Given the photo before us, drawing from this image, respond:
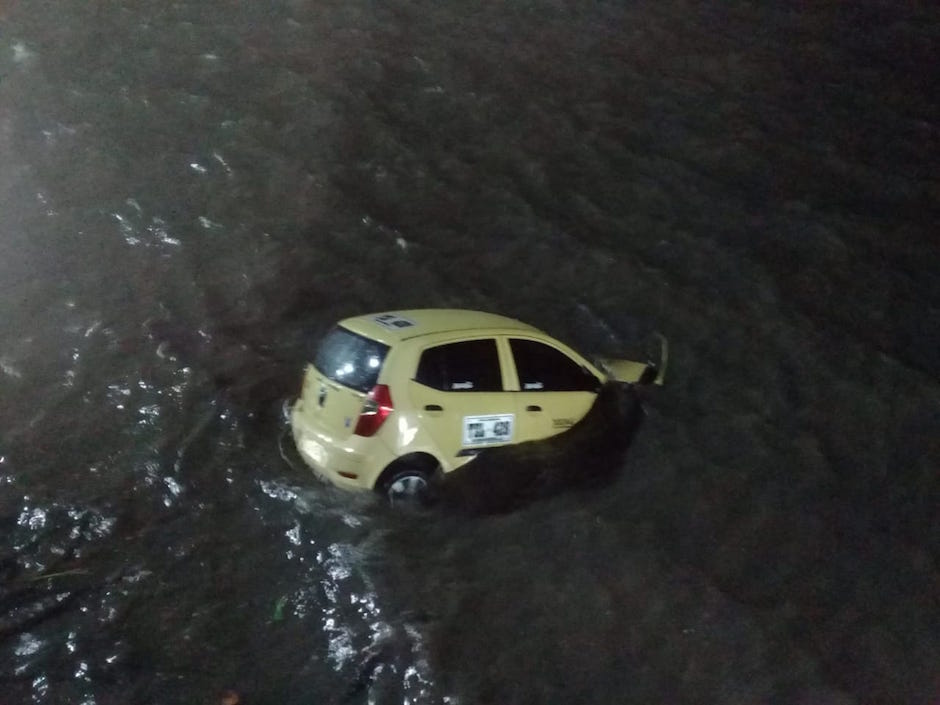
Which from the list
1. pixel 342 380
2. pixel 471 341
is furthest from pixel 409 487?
pixel 471 341

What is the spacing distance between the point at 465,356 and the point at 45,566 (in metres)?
4.15

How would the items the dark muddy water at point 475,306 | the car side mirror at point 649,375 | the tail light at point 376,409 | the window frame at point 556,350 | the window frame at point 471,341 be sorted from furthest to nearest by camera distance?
the car side mirror at point 649,375 < the window frame at point 556,350 < the window frame at point 471,341 < the tail light at point 376,409 < the dark muddy water at point 475,306

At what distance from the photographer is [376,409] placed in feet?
27.9

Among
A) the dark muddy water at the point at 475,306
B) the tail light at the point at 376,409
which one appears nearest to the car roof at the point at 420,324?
the tail light at the point at 376,409

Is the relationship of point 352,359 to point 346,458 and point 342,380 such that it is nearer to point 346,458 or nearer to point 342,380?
point 342,380

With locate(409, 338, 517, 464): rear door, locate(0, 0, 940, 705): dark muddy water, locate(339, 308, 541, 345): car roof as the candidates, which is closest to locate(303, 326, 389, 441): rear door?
locate(339, 308, 541, 345): car roof

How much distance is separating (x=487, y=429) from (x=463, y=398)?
40cm

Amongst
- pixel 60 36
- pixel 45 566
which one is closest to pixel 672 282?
pixel 45 566

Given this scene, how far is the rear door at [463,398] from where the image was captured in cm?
873

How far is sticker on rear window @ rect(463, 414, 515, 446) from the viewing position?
891 centimetres

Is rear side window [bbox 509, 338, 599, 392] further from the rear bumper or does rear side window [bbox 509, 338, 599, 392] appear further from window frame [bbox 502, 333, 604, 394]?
the rear bumper

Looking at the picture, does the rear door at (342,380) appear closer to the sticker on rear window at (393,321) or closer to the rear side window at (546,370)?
the sticker on rear window at (393,321)

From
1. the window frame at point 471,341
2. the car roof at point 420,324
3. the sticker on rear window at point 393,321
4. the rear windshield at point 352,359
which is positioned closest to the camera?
the rear windshield at point 352,359

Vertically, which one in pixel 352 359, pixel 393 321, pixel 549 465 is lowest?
pixel 549 465
